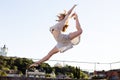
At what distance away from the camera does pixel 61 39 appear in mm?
6707

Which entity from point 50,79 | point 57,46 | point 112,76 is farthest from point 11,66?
point 57,46

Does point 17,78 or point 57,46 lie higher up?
point 57,46

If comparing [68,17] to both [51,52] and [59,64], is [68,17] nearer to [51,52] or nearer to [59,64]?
[51,52]

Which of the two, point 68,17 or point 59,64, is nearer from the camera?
point 68,17

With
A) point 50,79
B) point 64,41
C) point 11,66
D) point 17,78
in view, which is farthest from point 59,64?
point 11,66

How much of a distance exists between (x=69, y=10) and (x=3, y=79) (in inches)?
132

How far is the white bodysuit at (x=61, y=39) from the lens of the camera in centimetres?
662

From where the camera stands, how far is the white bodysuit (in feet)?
21.7

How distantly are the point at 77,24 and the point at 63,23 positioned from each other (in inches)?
13.1

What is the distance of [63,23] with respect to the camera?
6.54 metres

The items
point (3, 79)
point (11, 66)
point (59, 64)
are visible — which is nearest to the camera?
point (3, 79)

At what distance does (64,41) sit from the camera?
6.75 m

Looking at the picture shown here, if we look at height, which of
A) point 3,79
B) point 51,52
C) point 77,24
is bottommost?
point 3,79

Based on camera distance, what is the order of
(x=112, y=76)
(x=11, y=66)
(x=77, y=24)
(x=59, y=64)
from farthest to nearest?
(x=11, y=66), (x=112, y=76), (x=59, y=64), (x=77, y=24)
